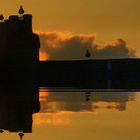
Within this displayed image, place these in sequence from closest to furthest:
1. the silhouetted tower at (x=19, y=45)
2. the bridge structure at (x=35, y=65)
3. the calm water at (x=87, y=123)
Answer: the calm water at (x=87, y=123) → the bridge structure at (x=35, y=65) → the silhouetted tower at (x=19, y=45)

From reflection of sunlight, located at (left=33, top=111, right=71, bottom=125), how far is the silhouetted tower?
11053 centimetres

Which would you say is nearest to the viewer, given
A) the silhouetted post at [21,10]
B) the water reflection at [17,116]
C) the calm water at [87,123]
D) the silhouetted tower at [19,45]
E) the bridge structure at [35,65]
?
the calm water at [87,123]

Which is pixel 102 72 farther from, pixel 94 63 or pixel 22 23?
pixel 22 23

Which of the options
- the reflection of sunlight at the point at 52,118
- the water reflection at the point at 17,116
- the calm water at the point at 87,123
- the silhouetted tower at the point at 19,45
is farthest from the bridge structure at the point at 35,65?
the reflection of sunlight at the point at 52,118

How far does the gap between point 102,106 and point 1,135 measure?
10615 millimetres

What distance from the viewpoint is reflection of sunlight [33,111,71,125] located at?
2328 centimetres

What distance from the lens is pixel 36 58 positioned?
141750 mm

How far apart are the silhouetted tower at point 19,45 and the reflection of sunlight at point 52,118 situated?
111m

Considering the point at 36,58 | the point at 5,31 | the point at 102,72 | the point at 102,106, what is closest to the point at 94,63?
the point at 102,72

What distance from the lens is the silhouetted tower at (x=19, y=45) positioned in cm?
14075

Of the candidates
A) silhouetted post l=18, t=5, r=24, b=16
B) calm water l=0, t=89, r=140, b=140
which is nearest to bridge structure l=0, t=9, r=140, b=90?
silhouetted post l=18, t=5, r=24, b=16

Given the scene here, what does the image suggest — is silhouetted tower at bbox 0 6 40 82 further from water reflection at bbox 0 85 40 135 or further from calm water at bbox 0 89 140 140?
calm water at bbox 0 89 140 140

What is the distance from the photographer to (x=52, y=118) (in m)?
25.0

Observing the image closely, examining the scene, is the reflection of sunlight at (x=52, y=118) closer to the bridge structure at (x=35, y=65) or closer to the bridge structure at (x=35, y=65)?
the bridge structure at (x=35, y=65)
